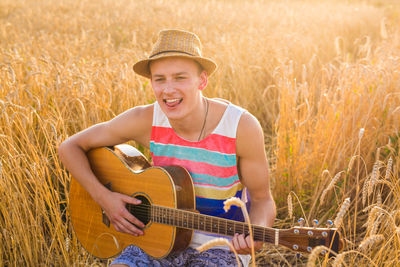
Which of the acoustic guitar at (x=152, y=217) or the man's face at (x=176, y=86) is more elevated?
the man's face at (x=176, y=86)

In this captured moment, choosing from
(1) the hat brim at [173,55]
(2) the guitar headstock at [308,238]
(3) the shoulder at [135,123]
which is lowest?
(2) the guitar headstock at [308,238]

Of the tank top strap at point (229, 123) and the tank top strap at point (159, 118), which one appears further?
the tank top strap at point (159, 118)

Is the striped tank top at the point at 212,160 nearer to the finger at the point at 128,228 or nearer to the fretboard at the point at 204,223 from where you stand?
the fretboard at the point at 204,223

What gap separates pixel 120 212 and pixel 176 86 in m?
0.75

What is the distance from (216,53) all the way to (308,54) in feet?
4.84

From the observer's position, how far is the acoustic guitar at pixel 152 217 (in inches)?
61.3

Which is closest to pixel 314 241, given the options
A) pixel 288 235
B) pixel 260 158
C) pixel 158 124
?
pixel 288 235

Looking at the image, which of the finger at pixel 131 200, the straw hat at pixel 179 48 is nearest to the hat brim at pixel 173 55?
the straw hat at pixel 179 48

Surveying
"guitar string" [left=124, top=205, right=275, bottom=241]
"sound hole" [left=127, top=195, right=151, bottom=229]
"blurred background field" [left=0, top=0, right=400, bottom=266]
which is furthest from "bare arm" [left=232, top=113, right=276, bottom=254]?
"sound hole" [left=127, top=195, right=151, bottom=229]

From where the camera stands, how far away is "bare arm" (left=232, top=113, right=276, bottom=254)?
193 cm

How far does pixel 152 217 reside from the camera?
6.63 ft

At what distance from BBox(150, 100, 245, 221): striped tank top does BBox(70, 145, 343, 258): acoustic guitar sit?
9 centimetres

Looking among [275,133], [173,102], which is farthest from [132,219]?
[275,133]

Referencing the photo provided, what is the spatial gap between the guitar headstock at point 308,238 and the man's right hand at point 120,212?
33.2 inches
